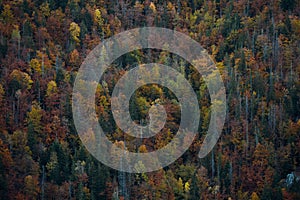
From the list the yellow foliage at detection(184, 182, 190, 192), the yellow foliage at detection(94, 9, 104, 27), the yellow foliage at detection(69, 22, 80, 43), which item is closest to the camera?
the yellow foliage at detection(184, 182, 190, 192)

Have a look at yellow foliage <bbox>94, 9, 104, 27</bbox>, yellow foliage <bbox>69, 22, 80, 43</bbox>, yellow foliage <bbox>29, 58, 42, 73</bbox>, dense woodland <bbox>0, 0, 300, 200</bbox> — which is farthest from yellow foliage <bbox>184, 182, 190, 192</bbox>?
yellow foliage <bbox>94, 9, 104, 27</bbox>

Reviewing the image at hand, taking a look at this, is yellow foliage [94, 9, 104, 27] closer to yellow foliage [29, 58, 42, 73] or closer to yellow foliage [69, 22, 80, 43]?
yellow foliage [69, 22, 80, 43]

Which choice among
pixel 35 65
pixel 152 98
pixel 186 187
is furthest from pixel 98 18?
pixel 186 187

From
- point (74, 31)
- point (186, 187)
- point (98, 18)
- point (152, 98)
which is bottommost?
point (186, 187)

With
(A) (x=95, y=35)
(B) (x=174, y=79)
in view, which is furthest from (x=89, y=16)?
A: (B) (x=174, y=79)

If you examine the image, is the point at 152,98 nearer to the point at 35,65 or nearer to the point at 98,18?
the point at 35,65

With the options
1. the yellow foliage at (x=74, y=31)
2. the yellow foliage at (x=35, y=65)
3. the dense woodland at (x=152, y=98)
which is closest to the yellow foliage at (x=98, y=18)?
the dense woodland at (x=152, y=98)

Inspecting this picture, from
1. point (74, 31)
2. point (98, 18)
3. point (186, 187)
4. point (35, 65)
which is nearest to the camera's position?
→ point (186, 187)

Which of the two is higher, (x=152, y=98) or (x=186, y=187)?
(x=152, y=98)

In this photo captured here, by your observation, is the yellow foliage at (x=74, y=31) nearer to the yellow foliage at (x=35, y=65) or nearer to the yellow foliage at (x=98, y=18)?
the yellow foliage at (x=98, y=18)

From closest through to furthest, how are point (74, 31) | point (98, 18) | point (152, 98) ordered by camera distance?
point (152, 98) < point (74, 31) < point (98, 18)
